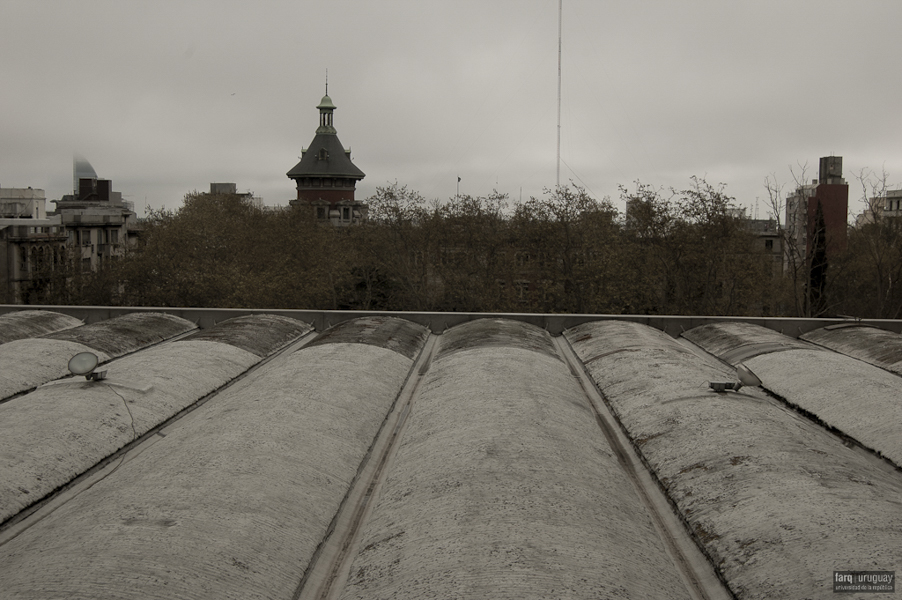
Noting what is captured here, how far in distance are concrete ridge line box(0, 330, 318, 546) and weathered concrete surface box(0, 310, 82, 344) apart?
6199mm

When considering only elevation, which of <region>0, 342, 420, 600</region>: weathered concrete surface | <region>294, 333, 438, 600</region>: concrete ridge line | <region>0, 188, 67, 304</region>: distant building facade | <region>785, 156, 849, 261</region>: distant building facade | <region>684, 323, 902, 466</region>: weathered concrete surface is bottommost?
<region>294, 333, 438, 600</region>: concrete ridge line

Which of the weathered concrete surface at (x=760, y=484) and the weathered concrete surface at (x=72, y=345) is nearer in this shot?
the weathered concrete surface at (x=760, y=484)

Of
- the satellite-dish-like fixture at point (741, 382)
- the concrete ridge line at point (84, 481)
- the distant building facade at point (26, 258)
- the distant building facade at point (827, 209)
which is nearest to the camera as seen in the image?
the concrete ridge line at point (84, 481)

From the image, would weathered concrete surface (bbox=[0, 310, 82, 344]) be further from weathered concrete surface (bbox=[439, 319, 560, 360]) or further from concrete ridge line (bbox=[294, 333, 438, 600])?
concrete ridge line (bbox=[294, 333, 438, 600])

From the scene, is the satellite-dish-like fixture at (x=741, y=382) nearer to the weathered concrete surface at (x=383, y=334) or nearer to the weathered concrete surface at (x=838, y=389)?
the weathered concrete surface at (x=838, y=389)

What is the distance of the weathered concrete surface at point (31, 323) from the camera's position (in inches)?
580

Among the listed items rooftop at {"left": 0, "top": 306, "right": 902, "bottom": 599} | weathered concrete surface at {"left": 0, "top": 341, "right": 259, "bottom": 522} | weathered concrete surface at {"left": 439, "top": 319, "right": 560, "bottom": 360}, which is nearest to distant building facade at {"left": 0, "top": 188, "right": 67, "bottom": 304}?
weathered concrete surface at {"left": 0, "top": 341, "right": 259, "bottom": 522}

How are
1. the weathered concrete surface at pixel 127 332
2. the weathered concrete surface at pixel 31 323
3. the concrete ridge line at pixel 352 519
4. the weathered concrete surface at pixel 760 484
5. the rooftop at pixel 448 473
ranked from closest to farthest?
the rooftop at pixel 448 473
the weathered concrete surface at pixel 760 484
the concrete ridge line at pixel 352 519
the weathered concrete surface at pixel 127 332
the weathered concrete surface at pixel 31 323

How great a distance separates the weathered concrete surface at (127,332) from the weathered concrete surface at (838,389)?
11034 millimetres

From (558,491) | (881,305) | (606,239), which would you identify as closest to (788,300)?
(881,305)

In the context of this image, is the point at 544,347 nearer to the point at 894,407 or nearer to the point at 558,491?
the point at 894,407

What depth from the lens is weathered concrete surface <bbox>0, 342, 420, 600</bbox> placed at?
16.3 feet

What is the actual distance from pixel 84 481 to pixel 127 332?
25.1 feet

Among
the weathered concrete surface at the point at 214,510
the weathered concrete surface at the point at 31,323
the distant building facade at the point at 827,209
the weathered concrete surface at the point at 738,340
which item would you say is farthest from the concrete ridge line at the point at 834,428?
the distant building facade at the point at 827,209
